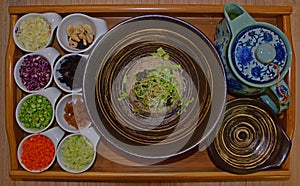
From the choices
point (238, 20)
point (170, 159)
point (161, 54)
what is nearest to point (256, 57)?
point (238, 20)

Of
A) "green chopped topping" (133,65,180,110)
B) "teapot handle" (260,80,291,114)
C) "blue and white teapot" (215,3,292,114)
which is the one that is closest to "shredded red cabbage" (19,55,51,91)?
"green chopped topping" (133,65,180,110)

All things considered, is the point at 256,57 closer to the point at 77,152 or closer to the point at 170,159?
the point at 170,159

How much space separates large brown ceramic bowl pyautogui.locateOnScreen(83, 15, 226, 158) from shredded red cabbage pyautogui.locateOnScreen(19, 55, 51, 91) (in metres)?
0.14

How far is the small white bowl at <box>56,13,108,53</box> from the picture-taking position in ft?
4.69

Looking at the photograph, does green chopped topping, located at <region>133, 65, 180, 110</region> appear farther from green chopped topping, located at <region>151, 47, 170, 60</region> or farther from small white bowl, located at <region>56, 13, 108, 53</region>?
small white bowl, located at <region>56, 13, 108, 53</region>

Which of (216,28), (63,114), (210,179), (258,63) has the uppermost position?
(216,28)

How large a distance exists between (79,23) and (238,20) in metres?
0.45

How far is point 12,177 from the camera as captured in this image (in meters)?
1.42

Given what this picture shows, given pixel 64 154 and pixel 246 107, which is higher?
pixel 246 107

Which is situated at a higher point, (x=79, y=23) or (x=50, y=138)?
(x=79, y=23)

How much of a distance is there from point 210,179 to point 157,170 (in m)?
0.15

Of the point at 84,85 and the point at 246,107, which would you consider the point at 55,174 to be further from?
the point at 246,107

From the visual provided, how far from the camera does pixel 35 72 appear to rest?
1.44 m

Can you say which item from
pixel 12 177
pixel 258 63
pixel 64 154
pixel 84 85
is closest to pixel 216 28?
pixel 258 63
